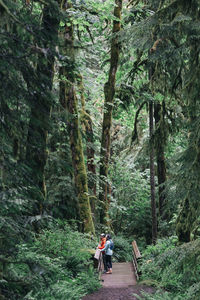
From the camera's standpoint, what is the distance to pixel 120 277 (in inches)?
504

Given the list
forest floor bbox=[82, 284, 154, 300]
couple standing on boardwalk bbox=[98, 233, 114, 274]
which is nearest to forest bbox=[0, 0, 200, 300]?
forest floor bbox=[82, 284, 154, 300]

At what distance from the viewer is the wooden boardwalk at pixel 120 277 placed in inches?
450

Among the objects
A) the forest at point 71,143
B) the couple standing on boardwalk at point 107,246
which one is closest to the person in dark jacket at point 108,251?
the couple standing on boardwalk at point 107,246

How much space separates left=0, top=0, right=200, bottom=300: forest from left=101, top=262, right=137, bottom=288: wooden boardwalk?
2.17ft

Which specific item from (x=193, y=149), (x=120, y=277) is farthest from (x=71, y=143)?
(x=193, y=149)

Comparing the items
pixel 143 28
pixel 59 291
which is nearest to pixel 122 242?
pixel 59 291

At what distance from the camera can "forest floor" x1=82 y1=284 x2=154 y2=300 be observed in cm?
924

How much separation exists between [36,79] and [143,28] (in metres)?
2.30

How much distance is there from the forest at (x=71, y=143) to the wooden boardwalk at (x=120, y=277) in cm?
66

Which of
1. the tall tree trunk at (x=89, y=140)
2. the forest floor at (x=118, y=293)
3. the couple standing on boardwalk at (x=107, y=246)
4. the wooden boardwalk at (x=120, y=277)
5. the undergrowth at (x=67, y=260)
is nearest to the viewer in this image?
the undergrowth at (x=67, y=260)

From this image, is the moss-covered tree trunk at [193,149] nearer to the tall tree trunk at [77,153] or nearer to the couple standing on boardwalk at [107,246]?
the couple standing on boardwalk at [107,246]

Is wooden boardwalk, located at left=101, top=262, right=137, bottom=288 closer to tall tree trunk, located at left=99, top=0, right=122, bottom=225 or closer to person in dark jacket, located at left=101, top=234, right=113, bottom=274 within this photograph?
person in dark jacket, located at left=101, top=234, right=113, bottom=274

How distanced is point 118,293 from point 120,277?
10.4 feet

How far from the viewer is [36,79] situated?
493 cm
